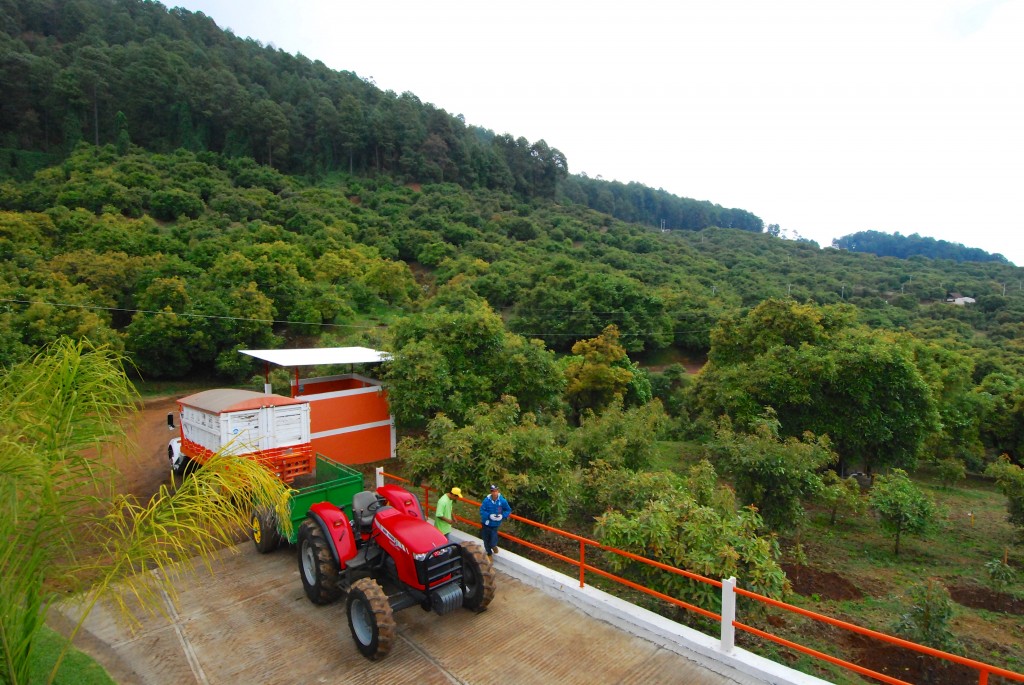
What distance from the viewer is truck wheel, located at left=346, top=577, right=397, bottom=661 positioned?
18.7 ft

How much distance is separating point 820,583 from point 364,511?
8.54m

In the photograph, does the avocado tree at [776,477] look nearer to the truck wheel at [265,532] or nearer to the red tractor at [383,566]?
the red tractor at [383,566]

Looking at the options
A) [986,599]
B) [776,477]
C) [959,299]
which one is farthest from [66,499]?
[959,299]

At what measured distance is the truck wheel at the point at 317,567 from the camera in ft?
22.3

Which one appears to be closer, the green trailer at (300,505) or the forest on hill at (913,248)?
the green trailer at (300,505)

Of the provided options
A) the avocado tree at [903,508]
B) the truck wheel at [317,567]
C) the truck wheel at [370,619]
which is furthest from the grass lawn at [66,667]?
the avocado tree at [903,508]

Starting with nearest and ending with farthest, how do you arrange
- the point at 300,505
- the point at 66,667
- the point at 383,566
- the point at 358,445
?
the point at 66,667 → the point at 383,566 → the point at 300,505 → the point at 358,445

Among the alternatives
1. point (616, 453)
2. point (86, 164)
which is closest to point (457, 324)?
point (616, 453)

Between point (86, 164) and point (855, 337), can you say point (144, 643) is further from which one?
point (86, 164)

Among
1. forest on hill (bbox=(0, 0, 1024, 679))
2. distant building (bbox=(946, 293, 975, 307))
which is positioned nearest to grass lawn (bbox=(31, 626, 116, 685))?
forest on hill (bbox=(0, 0, 1024, 679))

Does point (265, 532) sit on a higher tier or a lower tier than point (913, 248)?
lower

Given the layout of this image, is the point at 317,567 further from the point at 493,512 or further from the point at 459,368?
the point at 459,368

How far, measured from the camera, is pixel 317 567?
6891 mm

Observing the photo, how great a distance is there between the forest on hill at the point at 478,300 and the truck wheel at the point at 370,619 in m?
2.91
